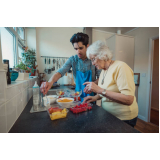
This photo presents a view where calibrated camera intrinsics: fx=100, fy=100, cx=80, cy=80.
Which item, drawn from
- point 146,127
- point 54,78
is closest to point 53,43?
point 54,78

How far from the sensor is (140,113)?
2633 mm

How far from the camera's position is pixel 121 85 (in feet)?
2.65

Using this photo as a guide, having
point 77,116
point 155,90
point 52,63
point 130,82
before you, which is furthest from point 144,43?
point 77,116

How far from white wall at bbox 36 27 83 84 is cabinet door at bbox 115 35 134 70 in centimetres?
126

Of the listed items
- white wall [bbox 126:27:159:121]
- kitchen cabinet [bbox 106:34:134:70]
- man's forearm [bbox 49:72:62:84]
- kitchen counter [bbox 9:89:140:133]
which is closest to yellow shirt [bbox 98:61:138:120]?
kitchen counter [bbox 9:89:140:133]

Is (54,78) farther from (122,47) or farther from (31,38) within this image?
(122,47)

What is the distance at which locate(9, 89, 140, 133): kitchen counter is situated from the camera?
0.54 meters

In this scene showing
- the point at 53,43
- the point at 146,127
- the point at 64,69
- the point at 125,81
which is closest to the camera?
the point at 125,81

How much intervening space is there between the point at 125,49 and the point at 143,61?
0.55m

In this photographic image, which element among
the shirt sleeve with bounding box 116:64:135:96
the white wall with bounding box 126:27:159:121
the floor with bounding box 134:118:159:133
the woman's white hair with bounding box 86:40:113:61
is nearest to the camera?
the shirt sleeve with bounding box 116:64:135:96

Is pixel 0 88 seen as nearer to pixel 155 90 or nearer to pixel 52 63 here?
pixel 52 63

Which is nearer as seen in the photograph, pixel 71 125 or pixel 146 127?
pixel 71 125

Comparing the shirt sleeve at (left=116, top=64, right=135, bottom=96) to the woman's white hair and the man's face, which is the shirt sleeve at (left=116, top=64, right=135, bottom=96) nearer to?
the woman's white hair

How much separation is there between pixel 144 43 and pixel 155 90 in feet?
5.70
